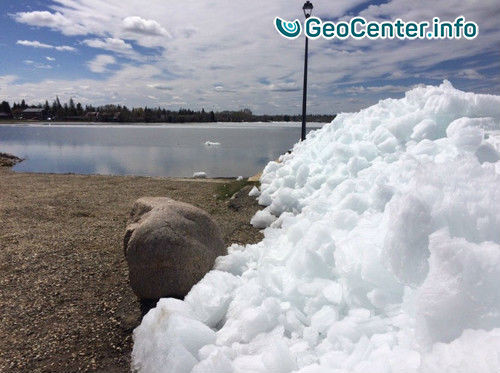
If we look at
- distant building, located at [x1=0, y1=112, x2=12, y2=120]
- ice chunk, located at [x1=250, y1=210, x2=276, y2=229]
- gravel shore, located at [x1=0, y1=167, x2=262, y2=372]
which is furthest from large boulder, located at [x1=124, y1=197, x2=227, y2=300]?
distant building, located at [x1=0, y1=112, x2=12, y2=120]

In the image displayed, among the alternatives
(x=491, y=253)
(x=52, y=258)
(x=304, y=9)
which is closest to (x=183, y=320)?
(x=491, y=253)

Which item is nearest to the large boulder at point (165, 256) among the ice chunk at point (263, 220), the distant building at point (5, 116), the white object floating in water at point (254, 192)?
the ice chunk at point (263, 220)

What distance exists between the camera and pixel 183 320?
338 centimetres

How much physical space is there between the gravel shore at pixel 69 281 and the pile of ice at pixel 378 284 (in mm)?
532

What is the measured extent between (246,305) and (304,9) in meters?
10.9

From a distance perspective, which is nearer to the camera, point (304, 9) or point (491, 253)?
point (491, 253)

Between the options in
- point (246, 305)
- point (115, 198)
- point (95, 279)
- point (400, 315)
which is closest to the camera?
point (400, 315)

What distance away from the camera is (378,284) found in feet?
10.8

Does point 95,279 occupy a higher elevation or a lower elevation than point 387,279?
lower

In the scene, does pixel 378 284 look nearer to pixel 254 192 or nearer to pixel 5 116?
pixel 254 192

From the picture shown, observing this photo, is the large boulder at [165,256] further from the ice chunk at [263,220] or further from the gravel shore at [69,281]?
the ice chunk at [263,220]

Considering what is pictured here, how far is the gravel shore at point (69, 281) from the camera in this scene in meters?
3.79

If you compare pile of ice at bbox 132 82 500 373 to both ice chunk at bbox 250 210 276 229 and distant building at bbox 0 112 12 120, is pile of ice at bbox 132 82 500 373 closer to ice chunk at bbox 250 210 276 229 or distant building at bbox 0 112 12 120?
ice chunk at bbox 250 210 276 229

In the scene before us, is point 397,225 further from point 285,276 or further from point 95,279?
point 95,279
